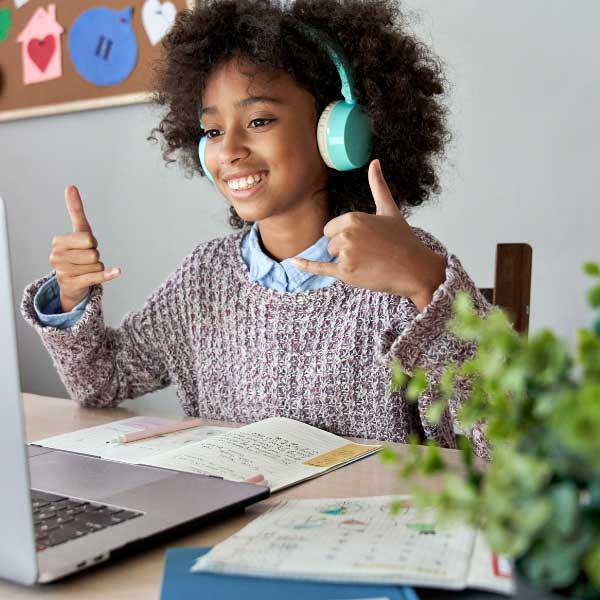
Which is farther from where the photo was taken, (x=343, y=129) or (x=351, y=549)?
(x=343, y=129)

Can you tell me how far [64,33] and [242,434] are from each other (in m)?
1.53

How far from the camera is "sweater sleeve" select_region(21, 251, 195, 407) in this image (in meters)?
1.09

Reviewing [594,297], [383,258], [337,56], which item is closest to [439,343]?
[383,258]

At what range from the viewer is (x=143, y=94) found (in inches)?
74.4

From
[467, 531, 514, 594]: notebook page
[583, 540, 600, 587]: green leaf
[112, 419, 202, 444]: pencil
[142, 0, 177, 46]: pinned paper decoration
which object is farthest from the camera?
[142, 0, 177, 46]: pinned paper decoration

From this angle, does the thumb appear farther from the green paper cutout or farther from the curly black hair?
the green paper cutout

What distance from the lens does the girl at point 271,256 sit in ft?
3.39

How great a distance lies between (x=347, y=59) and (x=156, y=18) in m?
0.92

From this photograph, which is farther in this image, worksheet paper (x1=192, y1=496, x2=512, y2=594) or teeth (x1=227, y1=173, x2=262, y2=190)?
teeth (x1=227, y1=173, x2=262, y2=190)

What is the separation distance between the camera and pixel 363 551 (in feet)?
1.60

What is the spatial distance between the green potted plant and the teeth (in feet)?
2.58

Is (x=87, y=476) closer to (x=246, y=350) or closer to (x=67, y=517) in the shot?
(x=67, y=517)

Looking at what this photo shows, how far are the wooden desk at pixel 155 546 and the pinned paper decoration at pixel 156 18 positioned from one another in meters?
1.11

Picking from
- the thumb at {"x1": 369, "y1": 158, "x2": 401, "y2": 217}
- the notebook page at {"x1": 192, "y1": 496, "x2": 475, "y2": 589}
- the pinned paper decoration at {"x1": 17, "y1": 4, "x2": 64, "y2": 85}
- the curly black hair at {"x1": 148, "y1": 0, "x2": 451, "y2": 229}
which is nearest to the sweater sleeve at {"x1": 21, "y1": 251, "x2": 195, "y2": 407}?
the curly black hair at {"x1": 148, "y1": 0, "x2": 451, "y2": 229}
